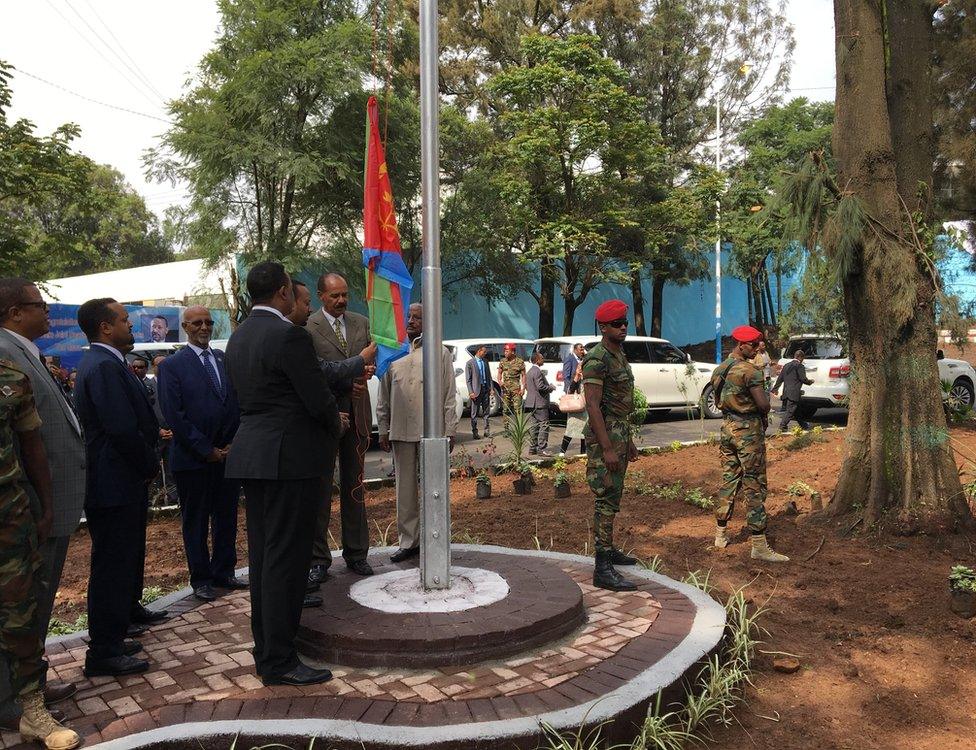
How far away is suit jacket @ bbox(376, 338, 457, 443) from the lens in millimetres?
5535

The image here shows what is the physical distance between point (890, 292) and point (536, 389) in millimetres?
6826

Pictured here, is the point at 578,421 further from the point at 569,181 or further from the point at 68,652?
the point at 569,181

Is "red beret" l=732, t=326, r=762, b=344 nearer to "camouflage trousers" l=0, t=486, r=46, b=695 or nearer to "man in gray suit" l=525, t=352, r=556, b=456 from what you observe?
"camouflage trousers" l=0, t=486, r=46, b=695

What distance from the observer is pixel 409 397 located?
5590mm

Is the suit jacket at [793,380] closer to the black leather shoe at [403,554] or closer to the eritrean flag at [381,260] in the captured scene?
the black leather shoe at [403,554]

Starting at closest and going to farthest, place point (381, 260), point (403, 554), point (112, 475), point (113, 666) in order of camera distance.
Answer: point (113, 666) → point (112, 475) → point (381, 260) → point (403, 554)

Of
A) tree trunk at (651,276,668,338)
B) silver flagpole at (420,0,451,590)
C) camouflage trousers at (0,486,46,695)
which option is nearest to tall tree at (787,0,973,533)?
silver flagpole at (420,0,451,590)

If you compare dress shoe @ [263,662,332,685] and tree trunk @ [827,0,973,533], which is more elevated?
tree trunk @ [827,0,973,533]

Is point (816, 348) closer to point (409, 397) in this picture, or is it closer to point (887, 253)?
point (887, 253)

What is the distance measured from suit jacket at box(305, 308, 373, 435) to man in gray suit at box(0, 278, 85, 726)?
1561mm

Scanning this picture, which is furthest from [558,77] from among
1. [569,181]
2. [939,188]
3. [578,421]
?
[578,421]

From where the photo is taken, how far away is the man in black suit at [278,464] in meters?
3.66

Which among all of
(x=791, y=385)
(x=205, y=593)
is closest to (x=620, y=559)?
(x=205, y=593)

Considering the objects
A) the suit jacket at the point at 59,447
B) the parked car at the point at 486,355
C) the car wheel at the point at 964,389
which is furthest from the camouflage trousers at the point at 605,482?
the car wheel at the point at 964,389
